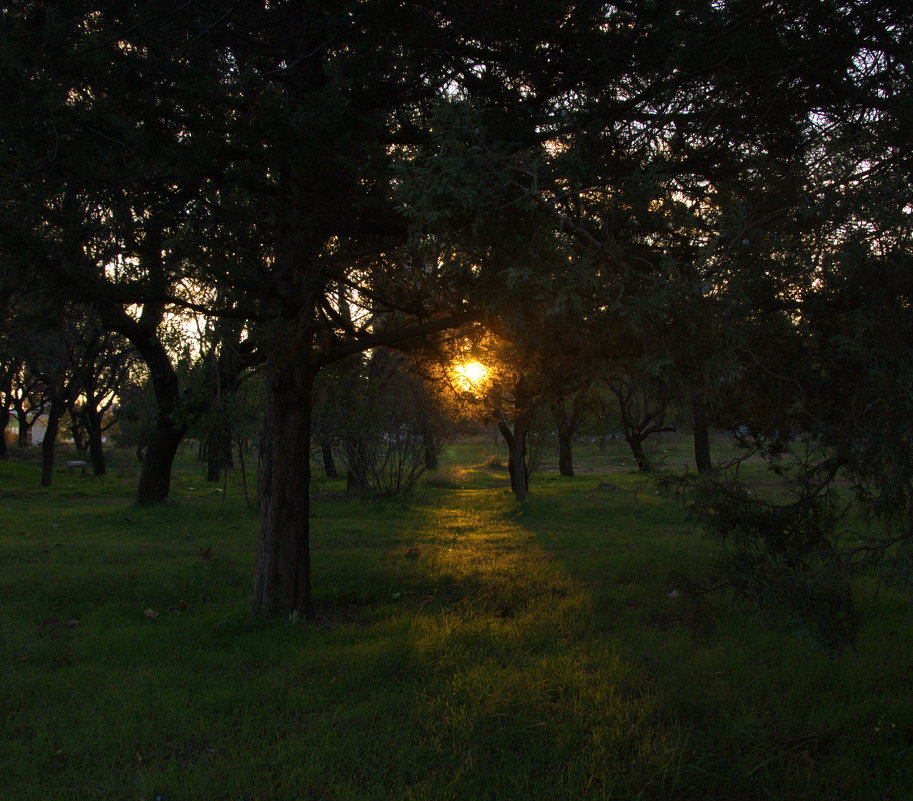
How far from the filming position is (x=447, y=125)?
4312 millimetres

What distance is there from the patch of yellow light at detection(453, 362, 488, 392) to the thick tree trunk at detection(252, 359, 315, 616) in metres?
2.21

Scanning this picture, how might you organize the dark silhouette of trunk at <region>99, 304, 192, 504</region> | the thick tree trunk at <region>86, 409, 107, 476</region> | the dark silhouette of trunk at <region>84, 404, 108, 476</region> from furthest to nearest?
the thick tree trunk at <region>86, 409, 107, 476</region> → the dark silhouette of trunk at <region>84, 404, 108, 476</region> → the dark silhouette of trunk at <region>99, 304, 192, 504</region>

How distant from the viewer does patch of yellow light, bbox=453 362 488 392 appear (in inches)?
336

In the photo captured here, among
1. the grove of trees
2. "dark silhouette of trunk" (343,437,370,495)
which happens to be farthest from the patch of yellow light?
"dark silhouette of trunk" (343,437,370,495)

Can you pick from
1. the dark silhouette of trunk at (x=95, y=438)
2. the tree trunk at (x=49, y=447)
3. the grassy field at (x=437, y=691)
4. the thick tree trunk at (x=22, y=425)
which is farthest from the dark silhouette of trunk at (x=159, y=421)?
the thick tree trunk at (x=22, y=425)

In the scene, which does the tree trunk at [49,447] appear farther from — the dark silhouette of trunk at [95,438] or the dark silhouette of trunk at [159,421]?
the dark silhouette of trunk at [159,421]

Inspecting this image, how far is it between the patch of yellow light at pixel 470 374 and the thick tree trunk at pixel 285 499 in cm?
221

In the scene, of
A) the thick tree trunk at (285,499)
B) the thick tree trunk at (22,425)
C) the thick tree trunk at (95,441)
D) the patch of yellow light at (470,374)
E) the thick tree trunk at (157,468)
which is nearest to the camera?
the thick tree trunk at (285,499)

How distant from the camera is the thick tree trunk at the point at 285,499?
6.81 meters

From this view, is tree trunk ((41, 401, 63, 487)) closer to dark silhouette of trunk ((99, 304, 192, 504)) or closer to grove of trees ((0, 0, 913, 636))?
dark silhouette of trunk ((99, 304, 192, 504))

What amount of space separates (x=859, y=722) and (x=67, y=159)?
285 inches

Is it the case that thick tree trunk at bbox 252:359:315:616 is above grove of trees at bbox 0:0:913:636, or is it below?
below

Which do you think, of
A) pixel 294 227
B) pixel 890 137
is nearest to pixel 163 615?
pixel 294 227

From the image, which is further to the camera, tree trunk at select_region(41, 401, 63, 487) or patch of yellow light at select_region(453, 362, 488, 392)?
tree trunk at select_region(41, 401, 63, 487)
